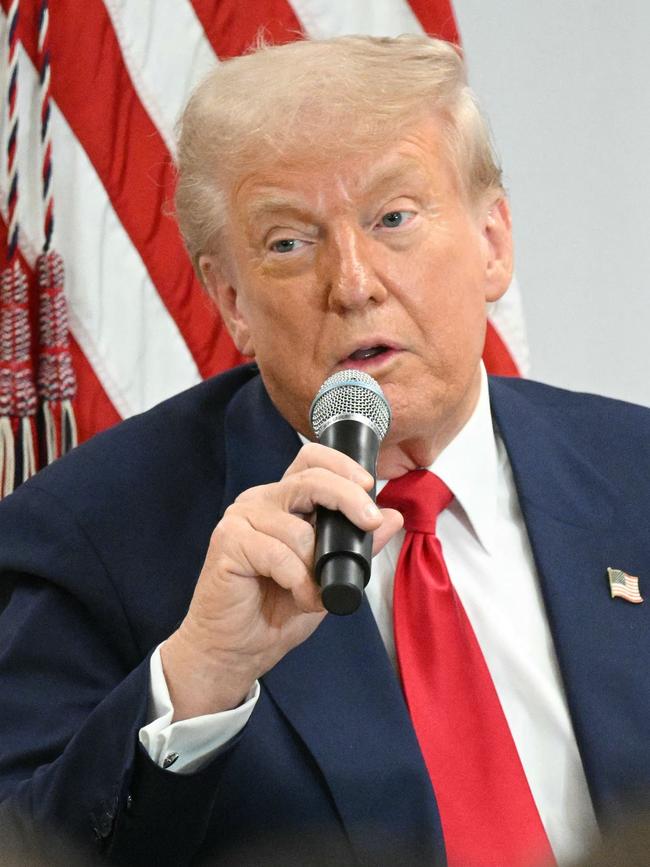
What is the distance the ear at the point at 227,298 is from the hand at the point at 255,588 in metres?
0.55

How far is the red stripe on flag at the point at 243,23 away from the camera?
2.53 m

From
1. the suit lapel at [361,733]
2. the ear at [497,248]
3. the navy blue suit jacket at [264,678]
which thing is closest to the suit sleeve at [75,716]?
the navy blue suit jacket at [264,678]

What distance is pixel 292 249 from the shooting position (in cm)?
170

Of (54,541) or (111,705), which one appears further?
(54,541)

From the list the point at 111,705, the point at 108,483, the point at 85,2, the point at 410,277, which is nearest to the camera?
the point at 111,705

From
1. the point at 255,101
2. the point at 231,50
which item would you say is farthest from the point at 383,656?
the point at 231,50

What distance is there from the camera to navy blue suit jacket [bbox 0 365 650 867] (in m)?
1.42

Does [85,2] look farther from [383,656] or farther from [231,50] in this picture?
[383,656]

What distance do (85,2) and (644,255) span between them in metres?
1.35

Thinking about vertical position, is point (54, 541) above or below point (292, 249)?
below

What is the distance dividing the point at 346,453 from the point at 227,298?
2.32ft

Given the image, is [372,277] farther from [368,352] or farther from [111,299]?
[111,299]

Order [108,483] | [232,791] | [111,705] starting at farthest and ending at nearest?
[108,483]
[232,791]
[111,705]

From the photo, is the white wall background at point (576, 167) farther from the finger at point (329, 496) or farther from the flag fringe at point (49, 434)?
the finger at point (329, 496)
